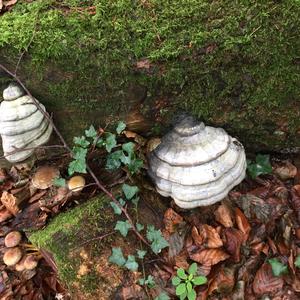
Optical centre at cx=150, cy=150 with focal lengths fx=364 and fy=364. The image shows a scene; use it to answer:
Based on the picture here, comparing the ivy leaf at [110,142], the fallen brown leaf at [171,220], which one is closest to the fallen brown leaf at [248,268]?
the fallen brown leaf at [171,220]

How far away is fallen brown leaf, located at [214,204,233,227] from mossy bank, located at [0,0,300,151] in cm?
104

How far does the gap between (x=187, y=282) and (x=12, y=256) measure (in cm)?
209

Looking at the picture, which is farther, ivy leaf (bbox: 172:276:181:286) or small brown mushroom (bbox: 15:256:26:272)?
small brown mushroom (bbox: 15:256:26:272)

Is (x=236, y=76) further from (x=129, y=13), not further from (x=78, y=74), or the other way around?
(x=78, y=74)

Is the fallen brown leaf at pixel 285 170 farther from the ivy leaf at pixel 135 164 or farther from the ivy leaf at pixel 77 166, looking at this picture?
the ivy leaf at pixel 77 166

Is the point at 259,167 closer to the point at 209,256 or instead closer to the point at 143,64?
the point at 209,256

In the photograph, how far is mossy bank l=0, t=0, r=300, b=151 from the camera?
9.69 ft

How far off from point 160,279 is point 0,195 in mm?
2251

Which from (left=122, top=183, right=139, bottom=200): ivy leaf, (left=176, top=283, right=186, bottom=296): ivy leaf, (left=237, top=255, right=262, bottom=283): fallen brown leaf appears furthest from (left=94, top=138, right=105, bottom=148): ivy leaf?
(left=237, top=255, right=262, bottom=283): fallen brown leaf

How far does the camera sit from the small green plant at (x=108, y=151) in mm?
3385

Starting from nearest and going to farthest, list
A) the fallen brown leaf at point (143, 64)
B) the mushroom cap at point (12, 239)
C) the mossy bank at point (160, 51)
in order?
the mossy bank at point (160, 51)
the fallen brown leaf at point (143, 64)
the mushroom cap at point (12, 239)

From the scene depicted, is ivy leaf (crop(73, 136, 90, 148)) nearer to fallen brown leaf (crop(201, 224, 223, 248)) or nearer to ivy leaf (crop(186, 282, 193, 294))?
fallen brown leaf (crop(201, 224, 223, 248))

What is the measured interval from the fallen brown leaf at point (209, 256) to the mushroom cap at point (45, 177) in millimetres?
1703

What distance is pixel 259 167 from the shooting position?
13.1ft
